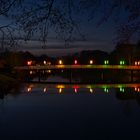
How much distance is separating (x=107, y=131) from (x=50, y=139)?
157 inches

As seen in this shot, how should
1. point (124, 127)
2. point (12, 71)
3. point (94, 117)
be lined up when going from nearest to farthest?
point (124, 127) → point (94, 117) → point (12, 71)

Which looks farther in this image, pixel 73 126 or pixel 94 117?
pixel 94 117

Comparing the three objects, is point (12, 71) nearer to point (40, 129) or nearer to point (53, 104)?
point (53, 104)

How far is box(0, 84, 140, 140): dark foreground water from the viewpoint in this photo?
21.7 meters

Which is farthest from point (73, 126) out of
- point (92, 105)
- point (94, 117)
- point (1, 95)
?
point (1, 95)

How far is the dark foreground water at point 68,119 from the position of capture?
21656mm

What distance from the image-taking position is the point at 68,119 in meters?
26.7

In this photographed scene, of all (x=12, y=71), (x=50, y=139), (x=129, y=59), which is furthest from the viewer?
(x=129, y=59)

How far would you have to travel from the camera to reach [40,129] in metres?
22.8

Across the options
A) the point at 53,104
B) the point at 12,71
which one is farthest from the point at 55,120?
the point at 12,71

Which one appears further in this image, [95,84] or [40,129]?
[95,84]

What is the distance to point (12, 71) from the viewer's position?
65188mm

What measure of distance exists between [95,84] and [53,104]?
25.8 m

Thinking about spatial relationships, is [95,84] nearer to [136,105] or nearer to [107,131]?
[136,105]
